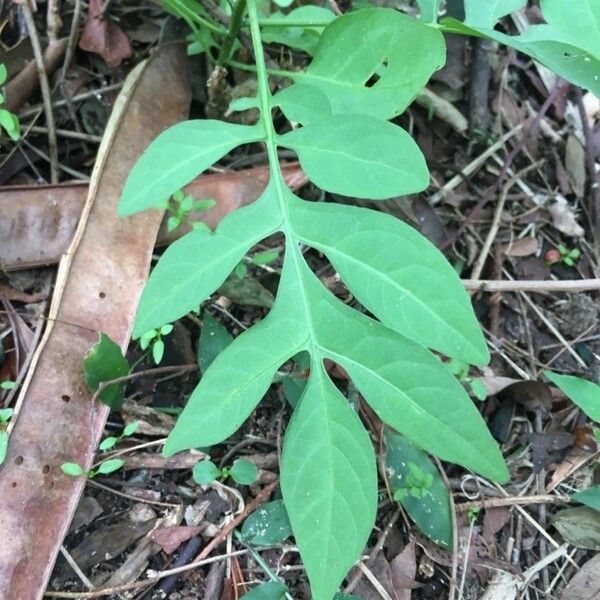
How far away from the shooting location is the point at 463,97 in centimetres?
185

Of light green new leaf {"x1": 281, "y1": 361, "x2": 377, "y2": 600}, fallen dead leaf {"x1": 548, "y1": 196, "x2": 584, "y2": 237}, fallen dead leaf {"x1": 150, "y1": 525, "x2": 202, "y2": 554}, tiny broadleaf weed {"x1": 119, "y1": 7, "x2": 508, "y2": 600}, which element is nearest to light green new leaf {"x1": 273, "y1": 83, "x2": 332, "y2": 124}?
tiny broadleaf weed {"x1": 119, "y1": 7, "x2": 508, "y2": 600}

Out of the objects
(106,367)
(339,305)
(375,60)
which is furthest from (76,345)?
(375,60)

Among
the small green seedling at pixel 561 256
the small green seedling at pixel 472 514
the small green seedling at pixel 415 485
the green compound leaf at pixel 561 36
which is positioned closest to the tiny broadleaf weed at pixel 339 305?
the green compound leaf at pixel 561 36

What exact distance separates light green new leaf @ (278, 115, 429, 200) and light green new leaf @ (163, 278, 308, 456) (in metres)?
0.24

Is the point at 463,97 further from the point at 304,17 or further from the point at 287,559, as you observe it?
the point at 287,559

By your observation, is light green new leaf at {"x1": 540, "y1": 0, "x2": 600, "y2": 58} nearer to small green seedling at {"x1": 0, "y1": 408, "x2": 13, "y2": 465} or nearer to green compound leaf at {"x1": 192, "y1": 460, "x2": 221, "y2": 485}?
green compound leaf at {"x1": 192, "y1": 460, "x2": 221, "y2": 485}

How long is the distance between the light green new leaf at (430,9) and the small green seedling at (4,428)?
106cm

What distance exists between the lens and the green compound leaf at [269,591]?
3.84 ft

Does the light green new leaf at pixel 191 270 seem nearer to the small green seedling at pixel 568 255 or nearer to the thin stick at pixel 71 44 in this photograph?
the thin stick at pixel 71 44

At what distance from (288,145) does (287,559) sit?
0.75 m

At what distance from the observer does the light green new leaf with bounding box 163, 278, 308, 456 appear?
0.96 meters

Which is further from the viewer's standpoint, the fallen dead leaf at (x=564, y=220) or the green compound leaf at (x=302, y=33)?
the fallen dead leaf at (x=564, y=220)

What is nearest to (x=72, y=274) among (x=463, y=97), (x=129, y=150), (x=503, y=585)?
(x=129, y=150)

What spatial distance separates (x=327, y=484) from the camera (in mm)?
951
